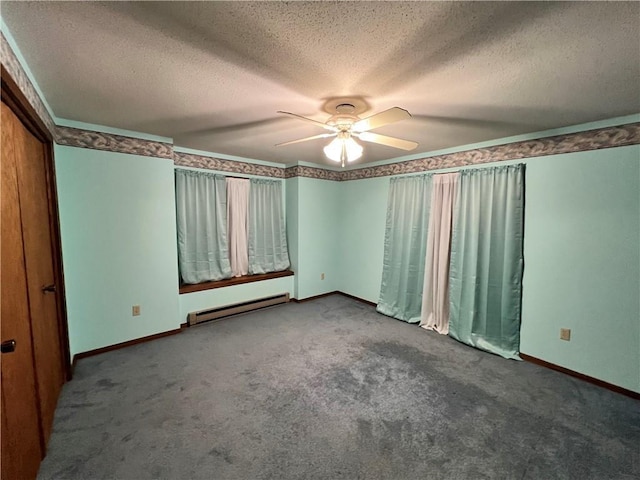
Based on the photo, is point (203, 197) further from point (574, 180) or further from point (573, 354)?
point (573, 354)

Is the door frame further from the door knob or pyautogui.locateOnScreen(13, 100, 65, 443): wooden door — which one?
the door knob

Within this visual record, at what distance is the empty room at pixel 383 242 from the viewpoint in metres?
1.32

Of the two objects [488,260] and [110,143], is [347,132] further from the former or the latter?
[110,143]

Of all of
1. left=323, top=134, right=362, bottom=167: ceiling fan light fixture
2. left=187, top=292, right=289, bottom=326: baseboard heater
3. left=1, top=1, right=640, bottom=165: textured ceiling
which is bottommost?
left=187, top=292, right=289, bottom=326: baseboard heater

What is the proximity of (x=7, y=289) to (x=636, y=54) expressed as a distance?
3351 mm

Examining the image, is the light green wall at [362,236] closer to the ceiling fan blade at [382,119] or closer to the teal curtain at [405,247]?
the teal curtain at [405,247]

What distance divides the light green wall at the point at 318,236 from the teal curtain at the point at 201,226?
118cm

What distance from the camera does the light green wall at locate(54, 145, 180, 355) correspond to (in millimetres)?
2641

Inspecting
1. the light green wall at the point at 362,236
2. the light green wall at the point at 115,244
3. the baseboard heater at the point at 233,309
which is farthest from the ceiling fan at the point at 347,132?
the baseboard heater at the point at 233,309

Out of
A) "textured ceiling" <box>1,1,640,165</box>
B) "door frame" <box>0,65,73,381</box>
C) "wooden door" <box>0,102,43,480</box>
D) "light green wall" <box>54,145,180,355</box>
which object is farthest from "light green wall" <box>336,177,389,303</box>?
"wooden door" <box>0,102,43,480</box>

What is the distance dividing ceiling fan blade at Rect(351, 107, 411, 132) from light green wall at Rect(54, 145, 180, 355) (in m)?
2.30

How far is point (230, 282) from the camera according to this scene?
3.89 m

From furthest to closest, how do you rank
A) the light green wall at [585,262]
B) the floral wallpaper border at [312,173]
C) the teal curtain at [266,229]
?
the floral wallpaper border at [312,173] < the teal curtain at [266,229] < the light green wall at [585,262]

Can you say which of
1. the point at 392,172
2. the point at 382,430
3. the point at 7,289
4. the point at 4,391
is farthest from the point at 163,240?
the point at 392,172
